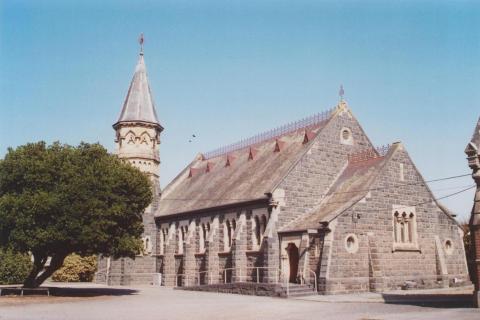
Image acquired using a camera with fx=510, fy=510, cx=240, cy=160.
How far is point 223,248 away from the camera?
A: 125ft

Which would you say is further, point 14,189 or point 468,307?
point 14,189

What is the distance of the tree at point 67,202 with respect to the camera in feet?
93.7

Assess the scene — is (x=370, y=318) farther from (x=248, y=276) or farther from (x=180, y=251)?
(x=180, y=251)

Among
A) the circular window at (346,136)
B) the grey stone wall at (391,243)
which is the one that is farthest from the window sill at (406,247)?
the circular window at (346,136)

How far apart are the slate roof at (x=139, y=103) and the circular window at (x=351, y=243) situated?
26954 millimetres

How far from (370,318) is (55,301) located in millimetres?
17204

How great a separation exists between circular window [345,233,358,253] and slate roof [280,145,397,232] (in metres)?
1.64

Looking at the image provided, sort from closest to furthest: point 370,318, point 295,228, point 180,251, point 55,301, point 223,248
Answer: point 370,318
point 55,301
point 295,228
point 223,248
point 180,251

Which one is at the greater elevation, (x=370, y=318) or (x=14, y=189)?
(x=14, y=189)

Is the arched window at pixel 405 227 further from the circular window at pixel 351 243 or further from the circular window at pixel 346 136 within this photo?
the circular window at pixel 346 136

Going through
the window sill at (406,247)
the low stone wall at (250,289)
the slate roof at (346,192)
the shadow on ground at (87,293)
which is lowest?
the shadow on ground at (87,293)

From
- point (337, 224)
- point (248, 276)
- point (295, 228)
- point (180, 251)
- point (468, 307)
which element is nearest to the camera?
point (468, 307)

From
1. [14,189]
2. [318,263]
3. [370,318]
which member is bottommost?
[370,318]

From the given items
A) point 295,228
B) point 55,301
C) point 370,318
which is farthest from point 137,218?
point 370,318
